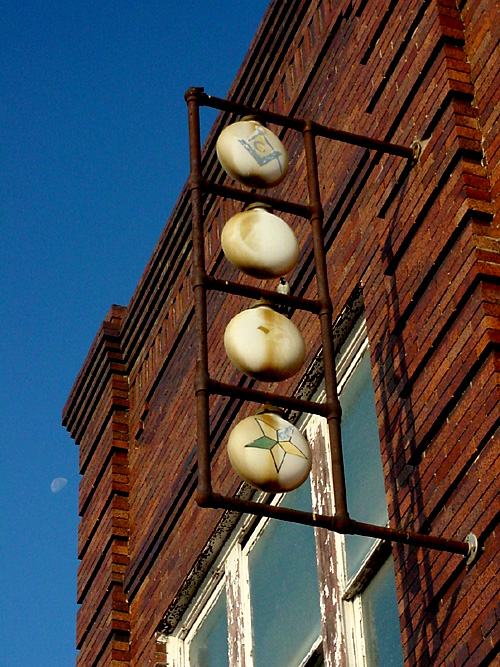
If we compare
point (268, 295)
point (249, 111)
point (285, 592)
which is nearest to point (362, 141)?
point (249, 111)

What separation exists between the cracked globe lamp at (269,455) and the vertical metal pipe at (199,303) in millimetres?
133

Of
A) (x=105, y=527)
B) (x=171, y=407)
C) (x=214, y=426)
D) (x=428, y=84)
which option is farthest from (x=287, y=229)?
(x=105, y=527)

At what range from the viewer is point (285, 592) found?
9.37 m

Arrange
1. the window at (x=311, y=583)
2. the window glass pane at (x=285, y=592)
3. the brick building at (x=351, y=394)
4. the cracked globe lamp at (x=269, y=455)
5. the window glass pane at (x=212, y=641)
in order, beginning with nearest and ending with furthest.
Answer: the cracked globe lamp at (x=269, y=455)
the brick building at (x=351, y=394)
the window at (x=311, y=583)
the window glass pane at (x=285, y=592)
the window glass pane at (x=212, y=641)

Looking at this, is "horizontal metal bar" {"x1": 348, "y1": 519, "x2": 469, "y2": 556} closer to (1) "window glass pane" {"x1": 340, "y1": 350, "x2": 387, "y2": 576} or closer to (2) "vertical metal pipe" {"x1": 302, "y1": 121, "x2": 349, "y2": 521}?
(2) "vertical metal pipe" {"x1": 302, "y1": 121, "x2": 349, "y2": 521}

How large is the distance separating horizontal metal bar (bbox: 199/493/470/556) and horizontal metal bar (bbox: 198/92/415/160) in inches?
88.0

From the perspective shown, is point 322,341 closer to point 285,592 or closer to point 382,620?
point 382,620

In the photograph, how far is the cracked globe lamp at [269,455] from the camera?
7.31 metres

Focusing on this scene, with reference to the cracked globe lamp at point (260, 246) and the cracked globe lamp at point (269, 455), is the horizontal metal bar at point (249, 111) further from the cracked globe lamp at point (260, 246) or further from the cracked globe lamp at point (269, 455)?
the cracked globe lamp at point (269, 455)

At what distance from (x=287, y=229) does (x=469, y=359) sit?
120 centimetres

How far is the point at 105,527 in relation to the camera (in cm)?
1210

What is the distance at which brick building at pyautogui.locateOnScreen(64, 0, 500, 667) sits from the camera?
297 inches

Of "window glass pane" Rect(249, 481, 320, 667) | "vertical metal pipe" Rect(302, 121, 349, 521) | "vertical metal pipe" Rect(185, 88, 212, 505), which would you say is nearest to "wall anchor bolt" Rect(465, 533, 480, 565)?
"vertical metal pipe" Rect(302, 121, 349, 521)

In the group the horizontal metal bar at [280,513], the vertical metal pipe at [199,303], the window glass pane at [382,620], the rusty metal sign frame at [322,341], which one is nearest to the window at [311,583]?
the window glass pane at [382,620]
